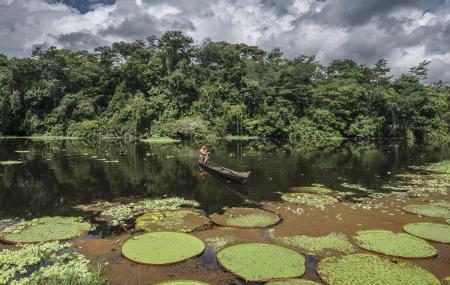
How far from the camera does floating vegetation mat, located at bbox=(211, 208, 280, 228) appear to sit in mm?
13141

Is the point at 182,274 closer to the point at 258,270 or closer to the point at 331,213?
the point at 258,270

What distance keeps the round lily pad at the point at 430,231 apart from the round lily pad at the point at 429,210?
5.30 feet

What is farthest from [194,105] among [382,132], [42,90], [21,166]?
[21,166]

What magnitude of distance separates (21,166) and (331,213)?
72.8ft

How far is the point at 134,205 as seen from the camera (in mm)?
15781

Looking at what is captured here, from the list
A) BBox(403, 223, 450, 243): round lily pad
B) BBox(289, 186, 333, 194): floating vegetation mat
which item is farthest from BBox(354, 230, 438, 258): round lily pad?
BBox(289, 186, 333, 194): floating vegetation mat

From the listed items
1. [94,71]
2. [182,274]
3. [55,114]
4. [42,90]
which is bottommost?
[182,274]

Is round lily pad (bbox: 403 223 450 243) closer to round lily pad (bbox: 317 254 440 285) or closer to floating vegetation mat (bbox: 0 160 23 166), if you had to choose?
round lily pad (bbox: 317 254 440 285)

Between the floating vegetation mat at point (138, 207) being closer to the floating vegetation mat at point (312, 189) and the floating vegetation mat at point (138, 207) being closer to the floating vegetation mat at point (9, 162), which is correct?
the floating vegetation mat at point (312, 189)

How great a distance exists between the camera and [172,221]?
44.0ft

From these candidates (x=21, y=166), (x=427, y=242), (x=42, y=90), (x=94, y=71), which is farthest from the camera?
(x=94, y=71)

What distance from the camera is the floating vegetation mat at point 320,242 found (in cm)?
1090

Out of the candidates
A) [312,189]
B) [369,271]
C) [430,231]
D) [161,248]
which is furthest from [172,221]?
[312,189]

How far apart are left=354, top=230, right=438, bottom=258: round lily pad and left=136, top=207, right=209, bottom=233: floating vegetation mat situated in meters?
5.32
